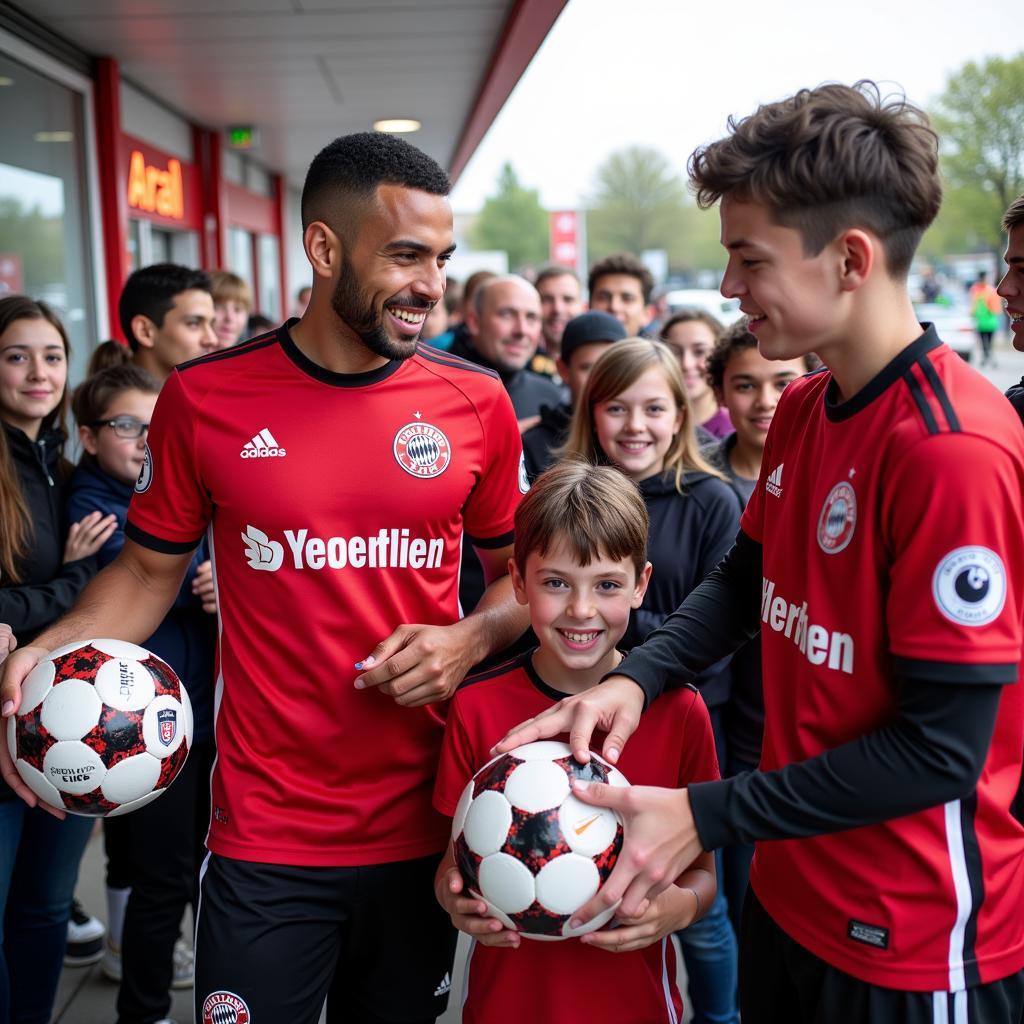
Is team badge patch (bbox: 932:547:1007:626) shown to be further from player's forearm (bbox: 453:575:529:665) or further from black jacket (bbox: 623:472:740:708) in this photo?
black jacket (bbox: 623:472:740:708)

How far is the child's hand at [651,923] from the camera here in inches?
76.7

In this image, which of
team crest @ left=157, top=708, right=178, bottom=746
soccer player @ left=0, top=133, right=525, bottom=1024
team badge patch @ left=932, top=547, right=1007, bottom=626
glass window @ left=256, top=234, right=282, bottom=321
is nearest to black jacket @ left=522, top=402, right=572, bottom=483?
soccer player @ left=0, top=133, right=525, bottom=1024

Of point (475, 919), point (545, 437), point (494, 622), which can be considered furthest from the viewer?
point (545, 437)

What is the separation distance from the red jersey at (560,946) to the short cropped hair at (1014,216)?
1431 mm

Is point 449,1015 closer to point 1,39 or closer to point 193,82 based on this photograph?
point 1,39

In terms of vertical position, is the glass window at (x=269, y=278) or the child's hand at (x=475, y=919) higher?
the glass window at (x=269, y=278)

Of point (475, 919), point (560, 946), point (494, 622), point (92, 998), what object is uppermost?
point (494, 622)

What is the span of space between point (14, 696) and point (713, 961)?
2313 millimetres

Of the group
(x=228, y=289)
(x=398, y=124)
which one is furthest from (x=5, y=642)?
(x=398, y=124)

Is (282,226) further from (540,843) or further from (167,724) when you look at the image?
(540,843)

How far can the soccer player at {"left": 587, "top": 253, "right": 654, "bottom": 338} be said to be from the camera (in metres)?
6.45

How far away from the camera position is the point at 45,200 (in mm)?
7336

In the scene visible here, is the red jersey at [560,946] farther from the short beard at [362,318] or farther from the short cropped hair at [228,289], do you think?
the short cropped hair at [228,289]

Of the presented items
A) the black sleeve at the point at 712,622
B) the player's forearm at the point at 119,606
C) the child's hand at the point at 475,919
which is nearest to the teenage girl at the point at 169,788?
the player's forearm at the point at 119,606
